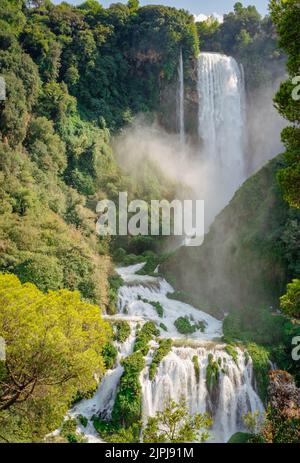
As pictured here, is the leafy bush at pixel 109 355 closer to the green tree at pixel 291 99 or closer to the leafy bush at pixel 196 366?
the leafy bush at pixel 196 366

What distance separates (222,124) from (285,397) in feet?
124

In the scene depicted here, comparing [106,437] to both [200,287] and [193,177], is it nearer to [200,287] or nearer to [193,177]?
[200,287]

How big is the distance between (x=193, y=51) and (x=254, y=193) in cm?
2549

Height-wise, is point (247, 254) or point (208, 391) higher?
point (247, 254)

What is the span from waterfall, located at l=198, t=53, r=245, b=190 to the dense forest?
1.59 m

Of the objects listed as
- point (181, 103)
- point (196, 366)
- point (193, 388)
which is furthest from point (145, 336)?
point (181, 103)

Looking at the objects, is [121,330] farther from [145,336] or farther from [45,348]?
[45,348]

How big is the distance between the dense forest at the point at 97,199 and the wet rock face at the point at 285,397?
Result: 299 centimetres

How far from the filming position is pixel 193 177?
45.3m

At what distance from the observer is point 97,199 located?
119 ft

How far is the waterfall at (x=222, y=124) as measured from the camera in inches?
1783

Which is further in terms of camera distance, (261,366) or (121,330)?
(121,330)

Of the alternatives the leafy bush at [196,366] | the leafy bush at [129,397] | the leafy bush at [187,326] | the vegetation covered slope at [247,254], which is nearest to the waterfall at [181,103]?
the vegetation covered slope at [247,254]

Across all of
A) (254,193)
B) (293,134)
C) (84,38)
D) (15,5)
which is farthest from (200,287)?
(15,5)
